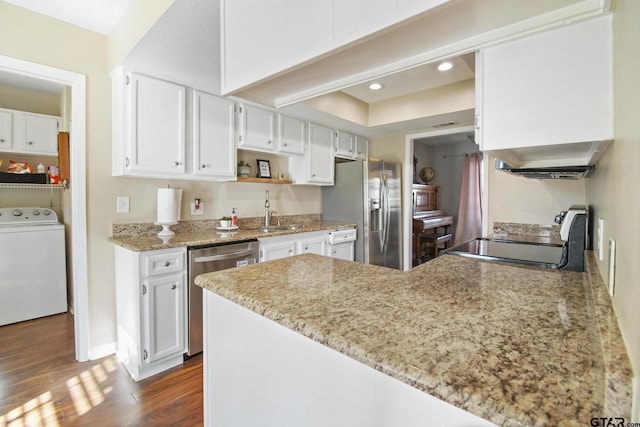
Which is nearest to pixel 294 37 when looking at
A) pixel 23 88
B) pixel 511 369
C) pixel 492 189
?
pixel 511 369

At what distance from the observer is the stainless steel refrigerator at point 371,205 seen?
3518 millimetres

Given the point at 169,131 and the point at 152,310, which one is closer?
the point at 152,310

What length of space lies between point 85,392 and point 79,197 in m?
1.29

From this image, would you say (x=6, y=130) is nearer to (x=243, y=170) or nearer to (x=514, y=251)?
(x=243, y=170)

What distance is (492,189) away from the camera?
116 inches

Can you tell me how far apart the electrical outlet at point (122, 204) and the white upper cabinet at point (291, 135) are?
1447mm

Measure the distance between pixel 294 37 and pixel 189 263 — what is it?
1636mm

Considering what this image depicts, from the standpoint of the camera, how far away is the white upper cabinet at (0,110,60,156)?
3.07 metres

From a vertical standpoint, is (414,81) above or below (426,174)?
above

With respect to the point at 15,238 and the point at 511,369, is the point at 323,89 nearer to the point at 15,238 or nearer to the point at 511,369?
the point at 511,369

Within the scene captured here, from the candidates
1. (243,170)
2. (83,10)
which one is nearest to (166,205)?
(243,170)

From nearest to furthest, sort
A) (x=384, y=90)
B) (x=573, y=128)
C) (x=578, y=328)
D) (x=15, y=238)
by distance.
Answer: (x=578, y=328)
(x=573, y=128)
(x=15, y=238)
(x=384, y=90)

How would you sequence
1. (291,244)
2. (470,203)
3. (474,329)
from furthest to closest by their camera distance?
(470,203) → (291,244) → (474,329)

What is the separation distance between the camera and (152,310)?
2.03 metres
